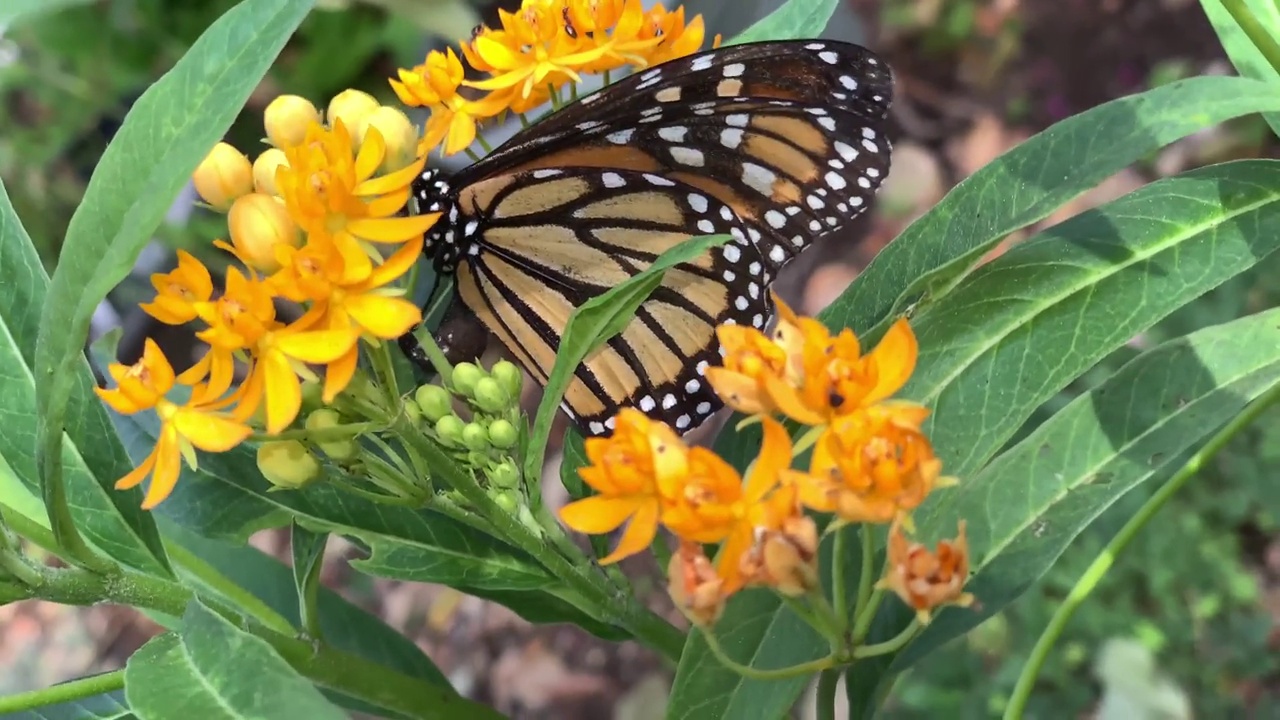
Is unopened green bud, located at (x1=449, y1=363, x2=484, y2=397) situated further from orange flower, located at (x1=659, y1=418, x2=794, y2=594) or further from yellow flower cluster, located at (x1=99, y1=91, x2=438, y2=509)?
orange flower, located at (x1=659, y1=418, x2=794, y2=594)

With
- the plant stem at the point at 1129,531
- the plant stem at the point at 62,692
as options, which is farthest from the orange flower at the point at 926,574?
the plant stem at the point at 62,692

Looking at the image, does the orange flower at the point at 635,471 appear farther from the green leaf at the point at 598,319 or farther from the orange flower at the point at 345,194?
→ the orange flower at the point at 345,194

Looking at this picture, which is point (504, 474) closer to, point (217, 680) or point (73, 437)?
point (217, 680)

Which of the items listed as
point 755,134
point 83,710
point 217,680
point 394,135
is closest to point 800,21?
point 755,134

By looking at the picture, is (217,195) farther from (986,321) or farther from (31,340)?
(986,321)

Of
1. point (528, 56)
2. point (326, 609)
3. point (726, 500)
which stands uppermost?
point (528, 56)

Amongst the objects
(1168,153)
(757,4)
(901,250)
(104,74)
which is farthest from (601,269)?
(104,74)

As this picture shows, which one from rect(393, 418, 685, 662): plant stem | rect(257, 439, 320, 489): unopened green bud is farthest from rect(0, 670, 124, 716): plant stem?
rect(393, 418, 685, 662): plant stem
